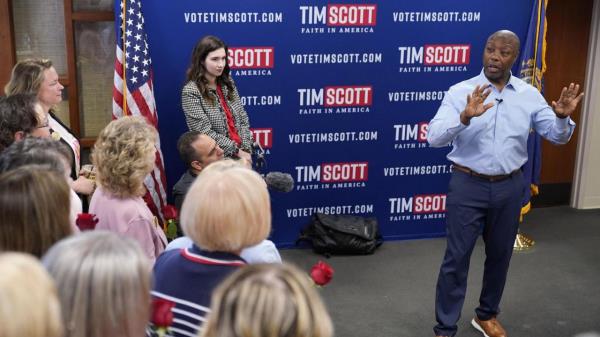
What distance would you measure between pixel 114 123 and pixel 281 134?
210 centimetres

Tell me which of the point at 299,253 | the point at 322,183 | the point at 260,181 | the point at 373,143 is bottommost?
the point at 299,253

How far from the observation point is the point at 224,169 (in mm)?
1885

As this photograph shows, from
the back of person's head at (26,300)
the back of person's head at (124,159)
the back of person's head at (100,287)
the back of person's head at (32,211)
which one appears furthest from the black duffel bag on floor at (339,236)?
the back of person's head at (26,300)

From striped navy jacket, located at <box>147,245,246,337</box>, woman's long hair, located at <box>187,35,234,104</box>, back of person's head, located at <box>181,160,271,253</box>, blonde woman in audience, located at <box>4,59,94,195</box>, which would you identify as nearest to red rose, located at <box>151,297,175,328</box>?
striped navy jacket, located at <box>147,245,246,337</box>

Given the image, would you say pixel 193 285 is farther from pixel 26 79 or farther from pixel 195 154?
pixel 26 79

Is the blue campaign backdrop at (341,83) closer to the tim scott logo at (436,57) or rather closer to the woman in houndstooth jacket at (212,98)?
the tim scott logo at (436,57)

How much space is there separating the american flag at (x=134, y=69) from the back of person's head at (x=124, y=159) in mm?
1534

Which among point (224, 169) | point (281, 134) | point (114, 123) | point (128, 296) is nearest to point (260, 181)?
point (224, 169)

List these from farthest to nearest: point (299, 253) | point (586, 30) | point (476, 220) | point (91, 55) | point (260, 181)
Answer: point (586, 30) < point (299, 253) < point (91, 55) < point (476, 220) < point (260, 181)

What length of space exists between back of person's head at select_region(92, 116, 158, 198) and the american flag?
1534 mm

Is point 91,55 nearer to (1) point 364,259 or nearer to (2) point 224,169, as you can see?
(1) point 364,259

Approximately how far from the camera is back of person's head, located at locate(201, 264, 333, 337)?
128cm

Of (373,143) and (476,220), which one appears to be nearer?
(476,220)

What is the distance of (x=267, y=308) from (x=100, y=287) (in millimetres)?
362
